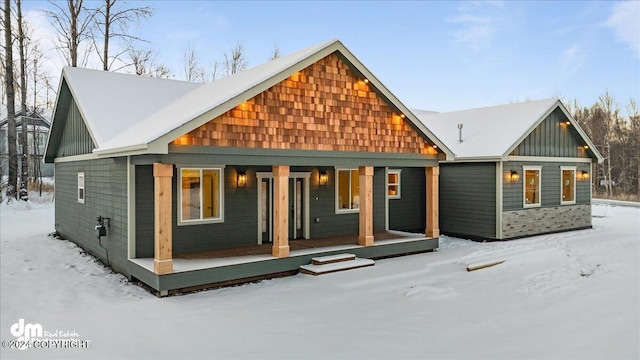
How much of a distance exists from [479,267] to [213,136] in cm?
602

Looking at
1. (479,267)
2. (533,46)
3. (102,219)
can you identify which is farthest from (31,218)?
(533,46)

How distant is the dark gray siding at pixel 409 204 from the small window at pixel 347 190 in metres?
2.63

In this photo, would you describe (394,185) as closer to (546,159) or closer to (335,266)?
(546,159)

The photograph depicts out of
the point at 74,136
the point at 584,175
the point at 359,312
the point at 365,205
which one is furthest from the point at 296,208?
the point at 584,175

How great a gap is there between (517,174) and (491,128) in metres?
2.01

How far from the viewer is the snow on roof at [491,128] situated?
13.3 metres

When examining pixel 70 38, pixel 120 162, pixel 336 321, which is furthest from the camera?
pixel 70 38

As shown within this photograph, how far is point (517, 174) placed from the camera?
530 inches

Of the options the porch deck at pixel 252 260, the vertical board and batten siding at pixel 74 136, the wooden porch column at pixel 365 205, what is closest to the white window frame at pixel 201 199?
the porch deck at pixel 252 260

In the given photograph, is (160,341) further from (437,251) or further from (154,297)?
(437,251)

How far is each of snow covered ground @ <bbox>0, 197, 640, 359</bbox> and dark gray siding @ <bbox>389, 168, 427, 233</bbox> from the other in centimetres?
430

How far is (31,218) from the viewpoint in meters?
17.0

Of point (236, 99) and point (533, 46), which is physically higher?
point (533, 46)
